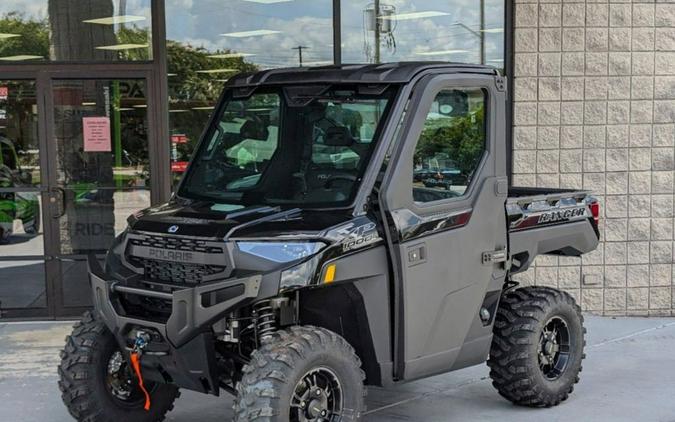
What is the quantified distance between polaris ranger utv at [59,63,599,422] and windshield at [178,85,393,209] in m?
A: 0.01

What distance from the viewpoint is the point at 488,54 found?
845cm

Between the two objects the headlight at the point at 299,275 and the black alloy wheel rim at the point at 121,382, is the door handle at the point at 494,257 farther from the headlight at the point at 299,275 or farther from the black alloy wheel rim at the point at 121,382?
the black alloy wheel rim at the point at 121,382

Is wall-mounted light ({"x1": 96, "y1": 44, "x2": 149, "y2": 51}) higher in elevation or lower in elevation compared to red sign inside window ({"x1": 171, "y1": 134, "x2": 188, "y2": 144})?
higher

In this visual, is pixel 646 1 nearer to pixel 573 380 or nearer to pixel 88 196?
pixel 573 380

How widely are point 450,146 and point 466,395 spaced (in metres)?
1.98

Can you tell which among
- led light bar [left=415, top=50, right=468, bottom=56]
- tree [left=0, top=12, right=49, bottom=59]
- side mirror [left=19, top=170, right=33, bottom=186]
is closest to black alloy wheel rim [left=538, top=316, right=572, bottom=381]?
led light bar [left=415, top=50, right=468, bottom=56]

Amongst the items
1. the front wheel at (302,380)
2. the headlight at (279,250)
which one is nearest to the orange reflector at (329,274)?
Result: the headlight at (279,250)

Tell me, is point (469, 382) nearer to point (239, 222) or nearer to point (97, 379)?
point (239, 222)

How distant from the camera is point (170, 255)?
4.29 meters

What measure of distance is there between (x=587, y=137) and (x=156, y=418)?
5.26 meters

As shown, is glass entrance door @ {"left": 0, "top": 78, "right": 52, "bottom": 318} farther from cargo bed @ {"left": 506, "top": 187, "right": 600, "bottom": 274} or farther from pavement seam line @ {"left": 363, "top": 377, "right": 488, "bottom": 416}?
cargo bed @ {"left": 506, "top": 187, "right": 600, "bottom": 274}

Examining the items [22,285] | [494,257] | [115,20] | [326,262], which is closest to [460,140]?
[494,257]

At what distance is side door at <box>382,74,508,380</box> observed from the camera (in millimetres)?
4500

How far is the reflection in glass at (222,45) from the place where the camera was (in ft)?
26.7
